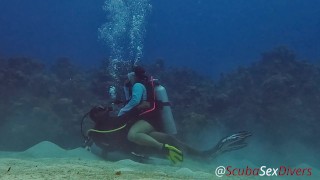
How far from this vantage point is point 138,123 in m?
6.42

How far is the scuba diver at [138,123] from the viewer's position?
20.6 feet

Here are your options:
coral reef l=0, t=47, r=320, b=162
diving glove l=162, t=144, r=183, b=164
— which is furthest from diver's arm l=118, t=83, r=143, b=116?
coral reef l=0, t=47, r=320, b=162

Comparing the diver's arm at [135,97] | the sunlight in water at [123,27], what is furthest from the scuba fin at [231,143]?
the sunlight in water at [123,27]

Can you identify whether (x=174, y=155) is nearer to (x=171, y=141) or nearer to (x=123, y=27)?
(x=171, y=141)

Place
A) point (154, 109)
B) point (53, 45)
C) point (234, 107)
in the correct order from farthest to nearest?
point (53, 45) < point (234, 107) < point (154, 109)

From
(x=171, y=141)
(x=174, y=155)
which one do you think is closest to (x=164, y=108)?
(x=171, y=141)

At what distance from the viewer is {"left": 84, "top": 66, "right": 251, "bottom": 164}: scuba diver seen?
627cm

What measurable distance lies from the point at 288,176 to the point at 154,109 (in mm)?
2978

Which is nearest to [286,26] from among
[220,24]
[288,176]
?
[220,24]

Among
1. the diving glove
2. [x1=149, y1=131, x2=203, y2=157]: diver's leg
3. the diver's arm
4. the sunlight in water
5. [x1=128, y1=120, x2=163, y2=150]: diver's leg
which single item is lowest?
the diving glove

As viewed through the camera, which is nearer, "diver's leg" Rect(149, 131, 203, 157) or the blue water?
"diver's leg" Rect(149, 131, 203, 157)

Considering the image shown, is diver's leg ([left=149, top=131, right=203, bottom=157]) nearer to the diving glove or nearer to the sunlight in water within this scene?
A: the diving glove

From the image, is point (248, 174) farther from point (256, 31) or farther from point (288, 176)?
point (256, 31)

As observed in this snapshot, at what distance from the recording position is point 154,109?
6547 millimetres
